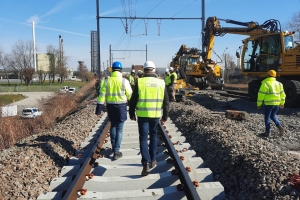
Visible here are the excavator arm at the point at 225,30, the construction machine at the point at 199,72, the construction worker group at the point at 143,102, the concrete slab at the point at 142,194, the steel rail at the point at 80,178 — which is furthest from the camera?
the construction machine at the point at 199,72

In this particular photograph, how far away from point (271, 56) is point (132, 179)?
12270 mm

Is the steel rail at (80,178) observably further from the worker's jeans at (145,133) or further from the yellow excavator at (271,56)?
the yellow excavator at (271,56)

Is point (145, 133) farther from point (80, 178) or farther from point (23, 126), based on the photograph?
point (23, 126)

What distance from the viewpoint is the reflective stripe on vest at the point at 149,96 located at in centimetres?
505

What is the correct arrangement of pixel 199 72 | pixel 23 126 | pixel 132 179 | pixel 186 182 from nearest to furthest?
pixel 186 182 < pixel 132 179 < pixel 23 126 < pixel 199 72

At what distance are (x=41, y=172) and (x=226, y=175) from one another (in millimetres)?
3175

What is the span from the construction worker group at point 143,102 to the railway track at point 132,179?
0.26 m

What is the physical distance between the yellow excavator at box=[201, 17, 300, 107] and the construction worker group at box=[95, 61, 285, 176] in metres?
5.86

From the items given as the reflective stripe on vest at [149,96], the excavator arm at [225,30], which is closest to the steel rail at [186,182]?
the reflective stripe on vest at [149,96]

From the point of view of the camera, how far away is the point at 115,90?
607cm

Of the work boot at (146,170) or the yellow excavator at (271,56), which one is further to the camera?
the yellow excavator at (271,56)

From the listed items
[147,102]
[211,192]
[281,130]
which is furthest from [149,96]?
[281,130]

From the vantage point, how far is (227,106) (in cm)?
1524

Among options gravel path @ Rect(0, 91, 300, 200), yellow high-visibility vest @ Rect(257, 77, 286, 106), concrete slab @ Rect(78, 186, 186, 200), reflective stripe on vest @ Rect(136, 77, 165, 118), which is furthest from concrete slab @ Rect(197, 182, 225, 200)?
→ yellow high-visibility vest @ Rect(257, 77, 286, 106)
